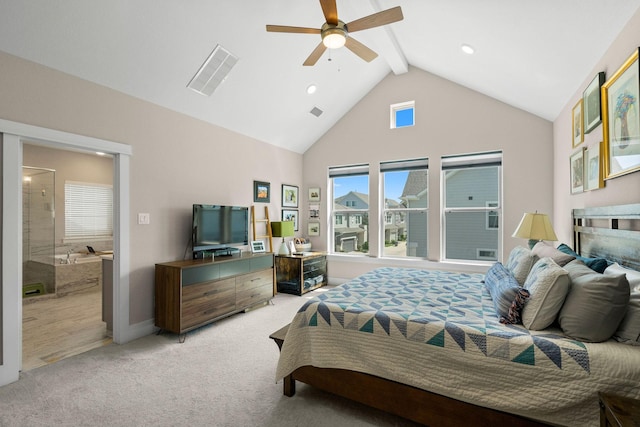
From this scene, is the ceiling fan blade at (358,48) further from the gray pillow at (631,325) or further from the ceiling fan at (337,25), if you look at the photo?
the gray pillow at (631,325)

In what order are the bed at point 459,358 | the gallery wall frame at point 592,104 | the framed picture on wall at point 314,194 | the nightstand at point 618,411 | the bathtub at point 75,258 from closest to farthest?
the nightstand at point 618,411, the bed at point 459,358, the gallery wall frame at point 592,104, the bathtub at point 75,258, the framed picture on wall at point 314,194

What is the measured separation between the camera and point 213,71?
340cm

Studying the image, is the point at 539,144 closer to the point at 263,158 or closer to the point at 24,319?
the point at 263,158

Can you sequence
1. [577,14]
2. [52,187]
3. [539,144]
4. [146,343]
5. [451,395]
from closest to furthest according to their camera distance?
[451,395] < [577,14] < [146,343] < [539,144] < [52,187]

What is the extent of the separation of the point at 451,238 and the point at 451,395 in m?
3.46

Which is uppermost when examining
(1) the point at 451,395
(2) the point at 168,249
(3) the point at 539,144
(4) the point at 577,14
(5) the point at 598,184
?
(4) the point at 577,14

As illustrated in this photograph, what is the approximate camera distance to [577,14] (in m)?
2.02

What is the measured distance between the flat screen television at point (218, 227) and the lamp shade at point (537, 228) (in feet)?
11.4

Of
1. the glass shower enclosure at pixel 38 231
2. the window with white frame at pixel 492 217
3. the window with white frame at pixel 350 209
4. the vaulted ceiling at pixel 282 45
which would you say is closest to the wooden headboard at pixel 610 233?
the vaulted ceiling at pixel 282 45

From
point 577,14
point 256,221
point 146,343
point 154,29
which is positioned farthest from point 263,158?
point 577,14

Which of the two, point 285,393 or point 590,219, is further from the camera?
point 590,219

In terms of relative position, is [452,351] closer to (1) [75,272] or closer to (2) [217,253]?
(2) [217,253]

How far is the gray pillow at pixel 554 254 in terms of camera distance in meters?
2.19

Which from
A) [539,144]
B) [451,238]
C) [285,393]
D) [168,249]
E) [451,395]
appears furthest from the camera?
[451,238]
